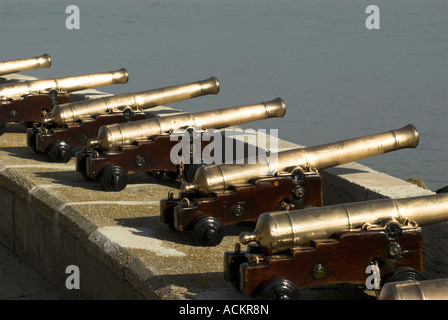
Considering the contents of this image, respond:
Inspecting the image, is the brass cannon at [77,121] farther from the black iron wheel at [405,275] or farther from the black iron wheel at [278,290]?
the black iron wheel at [405,275]

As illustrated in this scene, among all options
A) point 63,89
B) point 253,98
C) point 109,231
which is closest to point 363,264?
point 109,231

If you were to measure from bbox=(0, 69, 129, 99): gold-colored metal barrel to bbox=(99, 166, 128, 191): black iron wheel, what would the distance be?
3.27 m

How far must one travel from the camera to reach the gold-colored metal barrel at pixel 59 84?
10.4 m

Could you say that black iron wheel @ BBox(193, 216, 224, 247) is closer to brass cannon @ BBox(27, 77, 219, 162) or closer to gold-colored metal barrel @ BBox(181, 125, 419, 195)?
gold-colored metal barrel @ BBox(181, 125, 419, 195)

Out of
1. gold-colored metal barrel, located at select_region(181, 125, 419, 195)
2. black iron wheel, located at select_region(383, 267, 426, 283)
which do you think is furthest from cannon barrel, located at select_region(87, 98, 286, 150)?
black iron wheel, located at select_region(383, 267, 426, 283)

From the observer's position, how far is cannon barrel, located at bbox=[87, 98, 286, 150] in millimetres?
7645

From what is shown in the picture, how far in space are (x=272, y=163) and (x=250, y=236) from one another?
131cm

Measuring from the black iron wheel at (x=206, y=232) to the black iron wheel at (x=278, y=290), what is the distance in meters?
1.09

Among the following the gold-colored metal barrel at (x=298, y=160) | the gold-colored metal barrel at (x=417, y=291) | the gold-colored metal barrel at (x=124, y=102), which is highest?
the gold-colored metal barrel at (x=124, y=102)

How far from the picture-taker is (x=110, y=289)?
572 centimetres

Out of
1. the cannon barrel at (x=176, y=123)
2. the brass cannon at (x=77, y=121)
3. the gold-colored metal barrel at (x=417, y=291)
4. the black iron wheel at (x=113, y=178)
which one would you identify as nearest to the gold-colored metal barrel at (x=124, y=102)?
the brass cannon at (x=77, y=121)

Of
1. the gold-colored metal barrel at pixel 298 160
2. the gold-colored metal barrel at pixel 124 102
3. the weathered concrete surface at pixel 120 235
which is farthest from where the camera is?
the gold-colored metal barrel at pixel 124 102

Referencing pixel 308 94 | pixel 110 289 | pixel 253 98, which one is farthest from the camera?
pixel 308 94
